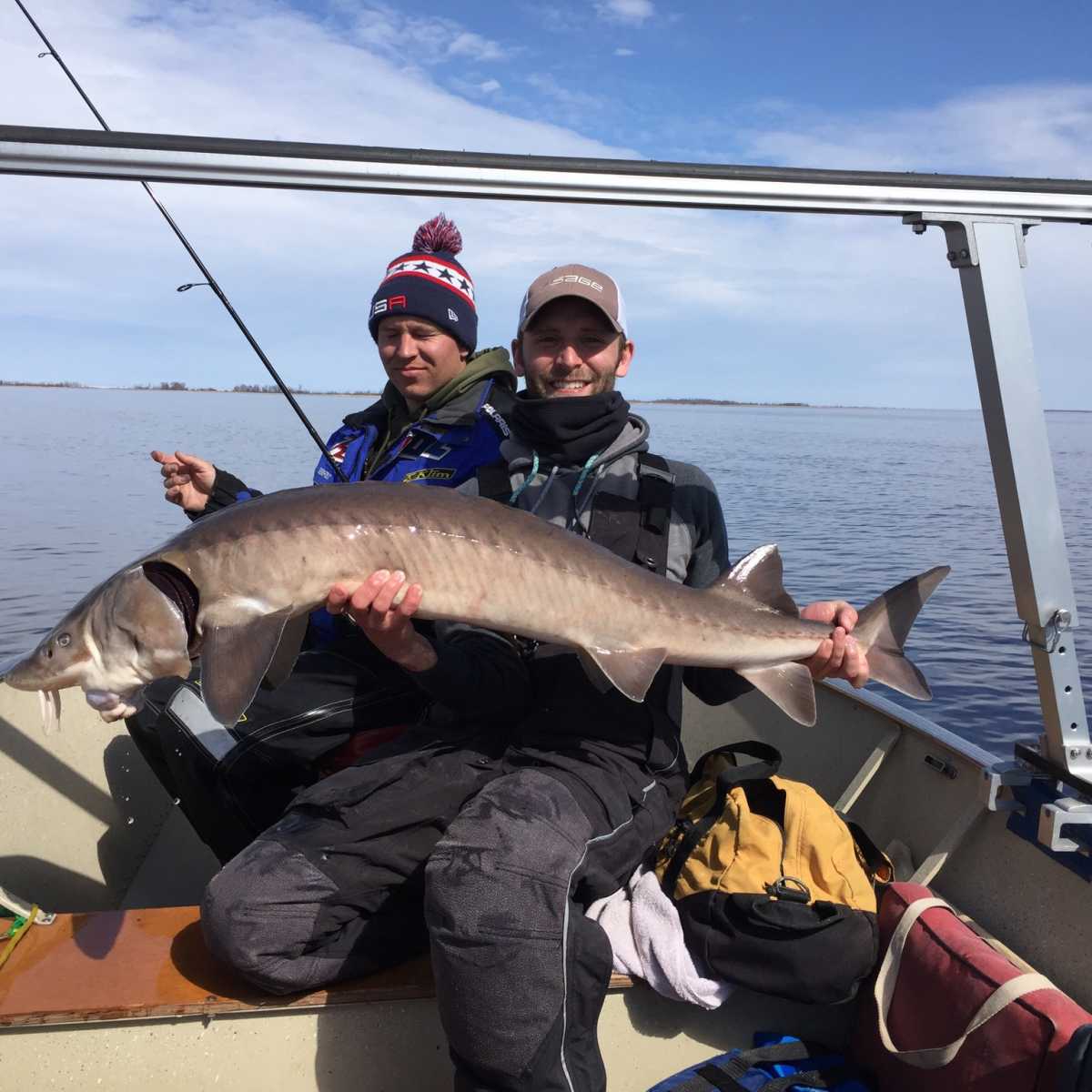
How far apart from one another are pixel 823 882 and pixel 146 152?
2811mm

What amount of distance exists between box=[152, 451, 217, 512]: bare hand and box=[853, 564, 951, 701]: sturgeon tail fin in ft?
9.27

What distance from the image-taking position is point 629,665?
3.03 meters

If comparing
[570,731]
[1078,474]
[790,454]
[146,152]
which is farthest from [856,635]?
[790,454]

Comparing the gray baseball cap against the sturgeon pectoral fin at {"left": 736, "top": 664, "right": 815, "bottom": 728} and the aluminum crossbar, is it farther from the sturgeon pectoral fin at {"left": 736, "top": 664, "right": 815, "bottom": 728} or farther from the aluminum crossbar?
the sturgeon pectoral fin at {"left": 736, "top": 664, "right": 815, "bottom": 728}

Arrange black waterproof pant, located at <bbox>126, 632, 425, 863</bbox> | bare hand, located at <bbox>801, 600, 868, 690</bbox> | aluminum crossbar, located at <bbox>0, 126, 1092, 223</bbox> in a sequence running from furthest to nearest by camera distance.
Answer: black waterproof pant, located at <bbox>126, 632, 425, 863</bbox> < bare hand, located at <bbox>801, 600, 868, 690</bbox> < aluminum crossbar, located at <bbox>0, 126, 1092, 223</bbox>

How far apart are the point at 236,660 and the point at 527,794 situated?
974 mm

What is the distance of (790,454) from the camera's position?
4088 cm

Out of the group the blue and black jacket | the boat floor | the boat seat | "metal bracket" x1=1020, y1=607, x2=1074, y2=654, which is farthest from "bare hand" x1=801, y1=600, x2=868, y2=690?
the blue and black jacket

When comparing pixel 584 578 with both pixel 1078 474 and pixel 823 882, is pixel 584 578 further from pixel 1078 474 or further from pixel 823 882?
pixel 1078 474

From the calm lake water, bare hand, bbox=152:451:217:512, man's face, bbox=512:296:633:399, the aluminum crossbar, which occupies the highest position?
the aluminum crossbar

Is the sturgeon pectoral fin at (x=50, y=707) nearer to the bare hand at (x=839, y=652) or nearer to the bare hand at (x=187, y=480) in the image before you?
the bare hand at (x=187, y=480)

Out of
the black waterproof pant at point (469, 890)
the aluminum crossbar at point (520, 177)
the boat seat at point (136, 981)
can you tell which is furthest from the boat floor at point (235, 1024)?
the aluminum crossbar at point (520, 177)

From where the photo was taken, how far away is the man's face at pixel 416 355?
4.28 meters

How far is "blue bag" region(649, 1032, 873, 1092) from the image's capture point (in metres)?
2.89
